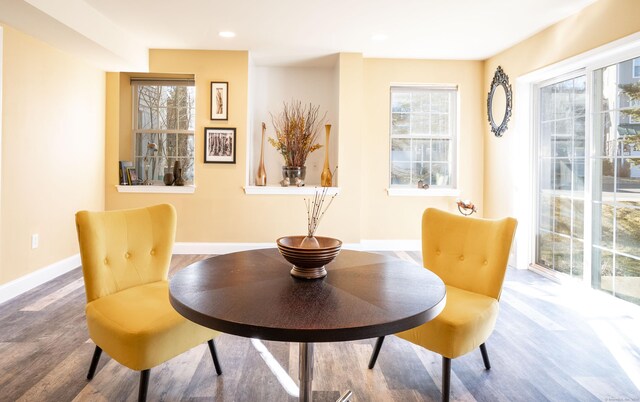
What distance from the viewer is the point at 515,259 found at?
440cm

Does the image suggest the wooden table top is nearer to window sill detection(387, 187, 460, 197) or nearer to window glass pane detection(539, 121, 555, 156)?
window glass pane detection(539, 121, 555, 156)

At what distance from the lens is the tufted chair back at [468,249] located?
1.88 metres

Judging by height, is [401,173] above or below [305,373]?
above

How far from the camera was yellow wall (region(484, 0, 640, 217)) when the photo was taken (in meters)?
2.98

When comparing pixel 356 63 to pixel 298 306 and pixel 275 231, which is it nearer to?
pixel 275 231

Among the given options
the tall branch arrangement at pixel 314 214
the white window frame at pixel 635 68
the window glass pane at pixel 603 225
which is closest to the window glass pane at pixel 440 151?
the tall branch arrangement at pixel 314 214

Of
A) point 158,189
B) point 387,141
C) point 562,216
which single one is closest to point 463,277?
point 562,216

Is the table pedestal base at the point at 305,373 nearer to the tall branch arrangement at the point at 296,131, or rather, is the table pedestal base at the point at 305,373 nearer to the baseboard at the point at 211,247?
the baseboard at the point at 211,247

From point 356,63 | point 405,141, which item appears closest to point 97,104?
point 356,63

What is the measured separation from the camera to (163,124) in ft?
16.4

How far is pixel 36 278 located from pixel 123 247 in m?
2.29

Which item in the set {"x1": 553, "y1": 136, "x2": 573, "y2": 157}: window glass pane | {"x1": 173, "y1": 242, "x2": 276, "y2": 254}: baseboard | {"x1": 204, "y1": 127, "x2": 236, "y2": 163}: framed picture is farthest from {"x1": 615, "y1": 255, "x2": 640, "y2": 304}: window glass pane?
{"x1": 204, "y1": 127, "x2": 236, "y2": 163}: framed picture

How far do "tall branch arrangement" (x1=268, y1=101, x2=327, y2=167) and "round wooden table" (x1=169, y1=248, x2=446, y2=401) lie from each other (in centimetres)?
334

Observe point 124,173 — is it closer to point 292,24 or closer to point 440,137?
point 292,24
